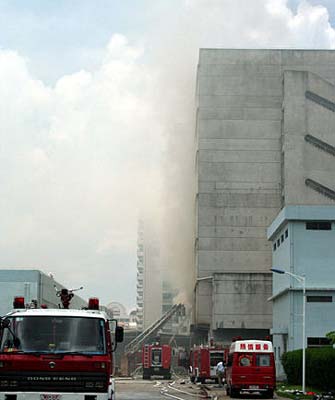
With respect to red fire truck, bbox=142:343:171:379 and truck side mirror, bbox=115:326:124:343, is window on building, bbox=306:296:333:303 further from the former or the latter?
truck side mirror, bbox=115:326:124:343

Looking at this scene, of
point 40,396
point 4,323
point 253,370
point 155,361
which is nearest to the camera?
point 40,396

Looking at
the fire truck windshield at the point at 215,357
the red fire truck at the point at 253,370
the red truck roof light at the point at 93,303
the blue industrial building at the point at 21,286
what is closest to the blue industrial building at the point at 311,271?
the fire truck windshield at the point at 215,357

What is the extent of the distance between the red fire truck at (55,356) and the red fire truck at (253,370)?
2413 centimetres

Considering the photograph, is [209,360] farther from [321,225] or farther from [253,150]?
[253,150]

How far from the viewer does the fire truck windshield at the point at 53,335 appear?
18.5 meters

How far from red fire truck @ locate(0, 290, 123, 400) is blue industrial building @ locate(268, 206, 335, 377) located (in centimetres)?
4837

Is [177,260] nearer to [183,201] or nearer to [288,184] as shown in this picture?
[183,201]

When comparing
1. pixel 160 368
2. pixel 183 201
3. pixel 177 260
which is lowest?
pixel 160 368

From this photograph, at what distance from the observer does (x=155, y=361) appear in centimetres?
7775

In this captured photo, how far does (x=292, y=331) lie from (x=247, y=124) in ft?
149

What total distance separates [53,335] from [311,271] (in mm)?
50018

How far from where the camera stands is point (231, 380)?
4297cm

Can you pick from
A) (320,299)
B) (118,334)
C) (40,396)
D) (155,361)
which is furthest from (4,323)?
(155,361)

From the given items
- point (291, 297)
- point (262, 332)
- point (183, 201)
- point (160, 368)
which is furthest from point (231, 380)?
point (183, 201)
